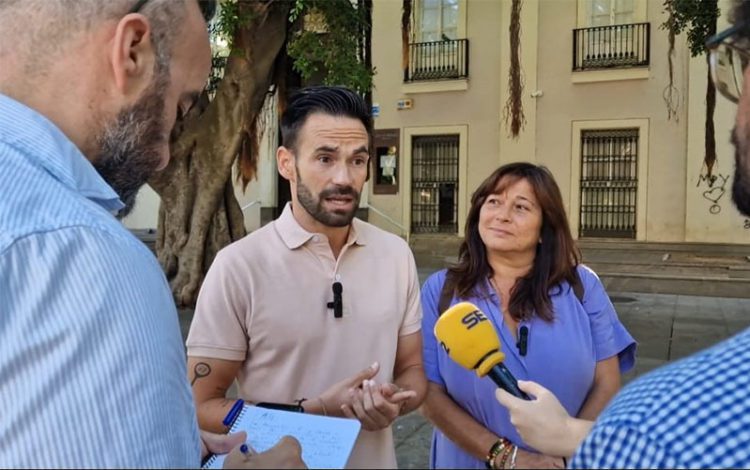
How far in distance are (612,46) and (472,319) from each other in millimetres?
14305

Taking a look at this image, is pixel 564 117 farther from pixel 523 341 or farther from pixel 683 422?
pixel 683 422

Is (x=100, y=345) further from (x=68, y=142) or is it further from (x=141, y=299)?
(x=68, y=142)

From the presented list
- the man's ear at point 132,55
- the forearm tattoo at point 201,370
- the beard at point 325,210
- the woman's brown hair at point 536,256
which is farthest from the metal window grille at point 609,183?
the man's ear at point 132,55

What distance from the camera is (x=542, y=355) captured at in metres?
2.21

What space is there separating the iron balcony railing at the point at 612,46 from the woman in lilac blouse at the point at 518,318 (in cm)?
1297

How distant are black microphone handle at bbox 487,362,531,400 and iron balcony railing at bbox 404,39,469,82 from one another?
14410 mm

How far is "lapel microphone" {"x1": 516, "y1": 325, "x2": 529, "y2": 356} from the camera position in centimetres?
222

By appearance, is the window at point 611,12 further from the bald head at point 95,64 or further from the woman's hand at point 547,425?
the bald head at point 95,64

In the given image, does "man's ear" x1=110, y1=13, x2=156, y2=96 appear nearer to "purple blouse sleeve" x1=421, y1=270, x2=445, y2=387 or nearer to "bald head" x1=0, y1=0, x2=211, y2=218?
"bald head" x1=0, y1=0, x2=211, y2=218

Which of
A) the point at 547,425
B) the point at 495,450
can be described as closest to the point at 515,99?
the point at 495,450

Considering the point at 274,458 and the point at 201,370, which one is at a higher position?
the point at 274,458

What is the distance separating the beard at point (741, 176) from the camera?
3.84ft

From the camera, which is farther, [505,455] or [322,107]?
[322,107]

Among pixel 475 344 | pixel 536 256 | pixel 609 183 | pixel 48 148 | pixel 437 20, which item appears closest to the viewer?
pixel 48 148
